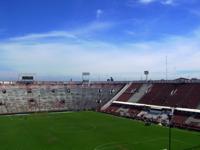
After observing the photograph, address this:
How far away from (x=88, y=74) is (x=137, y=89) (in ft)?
109

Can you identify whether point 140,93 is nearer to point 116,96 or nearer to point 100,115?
point 116,96

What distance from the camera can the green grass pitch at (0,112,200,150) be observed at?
47.9 metres

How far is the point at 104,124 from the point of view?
2724 inches

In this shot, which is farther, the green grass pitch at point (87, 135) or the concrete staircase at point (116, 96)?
the concrete staircase at point (116, 96)

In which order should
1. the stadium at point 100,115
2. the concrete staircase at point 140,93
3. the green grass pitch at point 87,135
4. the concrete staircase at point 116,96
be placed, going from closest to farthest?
the green grass pitch at point 87,135
the stadium at point 100,115
the concrete staircase at point 140,93
the concrete staircase at point 116,96

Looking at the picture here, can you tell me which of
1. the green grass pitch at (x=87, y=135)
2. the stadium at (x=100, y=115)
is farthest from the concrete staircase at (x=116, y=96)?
the green grass pitch at (x=87, y=135)

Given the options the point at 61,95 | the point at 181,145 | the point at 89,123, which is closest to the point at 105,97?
the point at 61,95

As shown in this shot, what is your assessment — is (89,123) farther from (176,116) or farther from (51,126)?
(176,116)

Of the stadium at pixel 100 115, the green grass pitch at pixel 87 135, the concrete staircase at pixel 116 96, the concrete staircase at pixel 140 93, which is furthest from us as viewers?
the concrete staircase at pixel 116 96

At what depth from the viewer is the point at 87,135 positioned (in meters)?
57.0

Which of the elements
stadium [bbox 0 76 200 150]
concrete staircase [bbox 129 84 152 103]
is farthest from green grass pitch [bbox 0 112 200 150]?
concrete staircase [bbox 129 84 152 103]

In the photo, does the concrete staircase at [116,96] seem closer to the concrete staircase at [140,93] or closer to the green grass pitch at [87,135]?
the concrete staircase at [140,93]

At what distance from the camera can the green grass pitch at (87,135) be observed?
47906mm

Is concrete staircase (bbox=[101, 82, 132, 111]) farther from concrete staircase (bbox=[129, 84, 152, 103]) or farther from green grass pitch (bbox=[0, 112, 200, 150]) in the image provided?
green grass pitch (bbox=[0, 112, 200, 150])
